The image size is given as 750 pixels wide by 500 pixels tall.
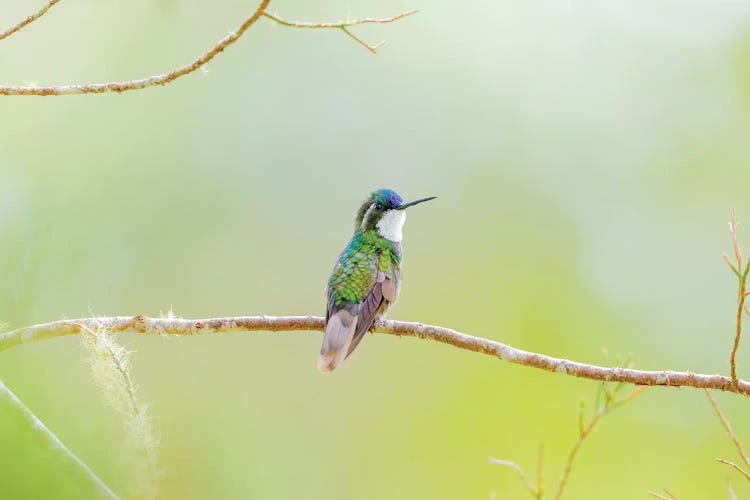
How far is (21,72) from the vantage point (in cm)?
260

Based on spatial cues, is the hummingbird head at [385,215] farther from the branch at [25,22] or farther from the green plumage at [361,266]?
the branch at [25,22]

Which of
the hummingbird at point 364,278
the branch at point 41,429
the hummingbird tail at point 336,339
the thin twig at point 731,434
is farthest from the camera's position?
the hummingbird at point 364,278

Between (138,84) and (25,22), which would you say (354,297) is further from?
(25,22)

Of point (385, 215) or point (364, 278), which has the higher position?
point (385, 215)

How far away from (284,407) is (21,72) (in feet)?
6.82

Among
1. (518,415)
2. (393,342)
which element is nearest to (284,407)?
(393,342)

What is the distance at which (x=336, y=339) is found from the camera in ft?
6.69

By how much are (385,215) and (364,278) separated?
14.9 inches

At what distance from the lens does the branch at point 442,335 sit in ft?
5.79

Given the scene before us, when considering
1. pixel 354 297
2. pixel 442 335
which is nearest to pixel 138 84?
pixel 442 335

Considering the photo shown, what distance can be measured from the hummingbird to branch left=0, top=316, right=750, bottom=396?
0.35 feet

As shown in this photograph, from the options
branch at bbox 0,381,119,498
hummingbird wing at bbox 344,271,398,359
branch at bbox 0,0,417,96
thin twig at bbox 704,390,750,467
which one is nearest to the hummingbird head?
hummingbird wing at bbox 344,271,398,359

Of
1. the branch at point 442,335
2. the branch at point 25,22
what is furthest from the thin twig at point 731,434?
the branch at point 25,22

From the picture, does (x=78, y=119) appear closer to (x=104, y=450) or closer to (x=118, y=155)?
(x=118, y=155)
